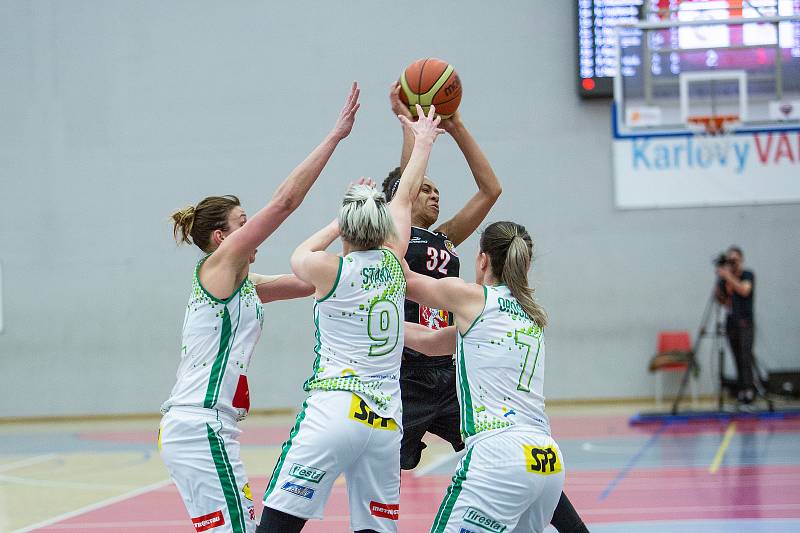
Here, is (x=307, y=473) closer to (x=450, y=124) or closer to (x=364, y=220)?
(x=364, y=220)

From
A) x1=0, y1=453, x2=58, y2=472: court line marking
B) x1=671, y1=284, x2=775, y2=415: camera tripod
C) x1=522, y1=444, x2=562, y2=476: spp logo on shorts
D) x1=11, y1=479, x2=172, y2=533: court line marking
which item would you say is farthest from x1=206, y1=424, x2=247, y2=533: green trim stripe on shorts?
x1=671, y1=284, x2=775, y2=415: camera tripod

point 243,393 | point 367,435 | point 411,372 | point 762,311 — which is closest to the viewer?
point 367,435

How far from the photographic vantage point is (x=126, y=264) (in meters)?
13.0

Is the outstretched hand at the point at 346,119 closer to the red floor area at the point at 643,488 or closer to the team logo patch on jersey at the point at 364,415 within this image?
the team logo patch on jersey at the point at 364,415

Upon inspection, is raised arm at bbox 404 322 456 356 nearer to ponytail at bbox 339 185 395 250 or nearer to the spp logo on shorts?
ponytail at bbox 339 185 395 250

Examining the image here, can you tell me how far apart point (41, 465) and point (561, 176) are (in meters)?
7.19

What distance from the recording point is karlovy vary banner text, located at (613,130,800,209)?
480 inches

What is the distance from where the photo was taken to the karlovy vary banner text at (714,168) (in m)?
12.2

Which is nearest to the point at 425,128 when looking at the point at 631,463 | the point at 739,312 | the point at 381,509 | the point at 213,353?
the point at 213,353

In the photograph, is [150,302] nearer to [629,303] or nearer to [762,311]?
[629,303]

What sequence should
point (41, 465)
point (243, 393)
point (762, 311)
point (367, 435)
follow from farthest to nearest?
point (762, 311) → point (41, 465) → point (243, 393) → point (367, 435)

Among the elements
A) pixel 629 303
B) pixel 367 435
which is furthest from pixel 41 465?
pixel 629 303

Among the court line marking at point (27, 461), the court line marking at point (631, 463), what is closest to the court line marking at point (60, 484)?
the court line marking at point (27, 461)

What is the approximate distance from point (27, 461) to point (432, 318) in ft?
19.8
